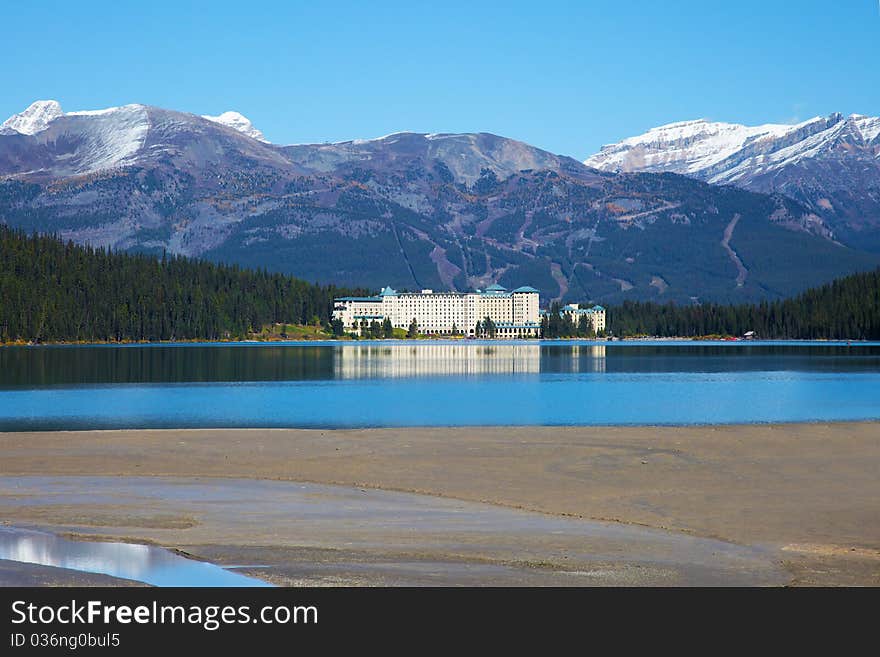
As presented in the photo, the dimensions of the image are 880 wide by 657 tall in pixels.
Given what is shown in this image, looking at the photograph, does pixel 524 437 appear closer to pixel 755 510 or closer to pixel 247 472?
pixel 247 472

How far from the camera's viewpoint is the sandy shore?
70.0ft

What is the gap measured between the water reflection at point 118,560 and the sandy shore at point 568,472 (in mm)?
913

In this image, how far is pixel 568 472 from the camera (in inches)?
1244

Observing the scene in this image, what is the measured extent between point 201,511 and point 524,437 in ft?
63.6

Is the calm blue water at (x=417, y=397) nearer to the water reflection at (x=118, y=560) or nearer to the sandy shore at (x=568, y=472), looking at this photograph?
the sandy shore at (x=568, y=472)

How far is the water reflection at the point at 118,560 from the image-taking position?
17.5 m

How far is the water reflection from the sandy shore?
913 mm

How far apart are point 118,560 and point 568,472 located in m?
15.2
